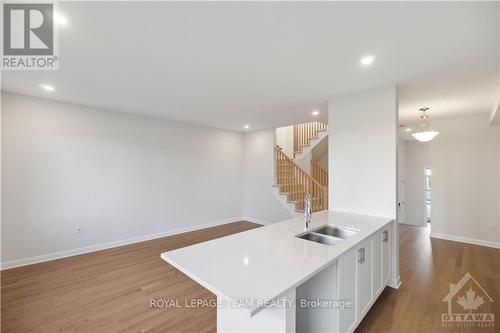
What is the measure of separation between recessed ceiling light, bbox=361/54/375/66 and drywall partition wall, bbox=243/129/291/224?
3553mm

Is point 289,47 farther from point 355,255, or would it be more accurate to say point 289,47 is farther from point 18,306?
point 18,306

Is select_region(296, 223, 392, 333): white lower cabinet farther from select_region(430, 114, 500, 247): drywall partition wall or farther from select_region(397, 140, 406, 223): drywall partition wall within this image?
select_region(397, 140, 406, 223): drywall partition wall

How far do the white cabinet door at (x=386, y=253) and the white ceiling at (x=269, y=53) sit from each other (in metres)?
1.87

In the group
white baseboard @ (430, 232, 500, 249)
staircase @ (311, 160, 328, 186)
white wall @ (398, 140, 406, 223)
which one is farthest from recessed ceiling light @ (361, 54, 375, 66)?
white wall @ (398, 140, 406, 223)

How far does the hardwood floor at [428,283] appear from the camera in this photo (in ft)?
6.86

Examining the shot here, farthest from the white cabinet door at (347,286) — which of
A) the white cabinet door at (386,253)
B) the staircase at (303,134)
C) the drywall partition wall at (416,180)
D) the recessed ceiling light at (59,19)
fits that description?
the drywall partition wall at (416,180)

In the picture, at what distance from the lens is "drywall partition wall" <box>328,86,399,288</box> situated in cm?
275

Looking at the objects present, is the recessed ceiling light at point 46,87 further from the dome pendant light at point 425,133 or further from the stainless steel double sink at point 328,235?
the dome pendant light at point 425,133

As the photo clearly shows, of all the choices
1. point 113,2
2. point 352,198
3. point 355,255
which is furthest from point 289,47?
point 352,198

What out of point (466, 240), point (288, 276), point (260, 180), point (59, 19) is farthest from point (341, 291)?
point (466, 240)

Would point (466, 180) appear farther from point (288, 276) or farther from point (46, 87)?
point (46, 87)

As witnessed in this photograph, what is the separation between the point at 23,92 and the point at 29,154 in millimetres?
934

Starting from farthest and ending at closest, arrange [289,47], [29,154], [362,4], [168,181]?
1. [168,181]
2. [29,154]
3. [289,47]
4. [362,4]

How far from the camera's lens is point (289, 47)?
1959 mm
